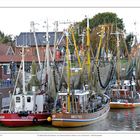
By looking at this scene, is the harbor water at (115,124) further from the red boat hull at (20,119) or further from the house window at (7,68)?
the house window at (7,68)

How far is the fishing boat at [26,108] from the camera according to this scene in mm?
10531

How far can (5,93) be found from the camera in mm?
11953

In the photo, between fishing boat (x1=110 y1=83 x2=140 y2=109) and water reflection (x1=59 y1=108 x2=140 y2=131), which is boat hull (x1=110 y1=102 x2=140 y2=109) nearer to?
fishing boat (x1=110 y1=83 x2=140 y2=109)

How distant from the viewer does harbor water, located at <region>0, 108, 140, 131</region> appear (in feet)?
32.7

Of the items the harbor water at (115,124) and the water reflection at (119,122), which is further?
the water reflection at (119,122)

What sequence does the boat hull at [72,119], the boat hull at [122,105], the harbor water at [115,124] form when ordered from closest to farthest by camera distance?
1. the harbor water at [115,124]
2. the boat hull at [72,119]
3. the boat hull at [122,105]

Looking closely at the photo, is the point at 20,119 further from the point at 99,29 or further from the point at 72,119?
the point at 99,29

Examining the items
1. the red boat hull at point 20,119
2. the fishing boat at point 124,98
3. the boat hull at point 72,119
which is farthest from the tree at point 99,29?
the red boat hull at point 20,119

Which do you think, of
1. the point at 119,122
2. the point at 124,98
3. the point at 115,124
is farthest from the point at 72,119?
the point at 124,98

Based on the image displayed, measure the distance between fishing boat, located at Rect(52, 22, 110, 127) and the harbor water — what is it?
200 mm

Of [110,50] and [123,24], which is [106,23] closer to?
[123,24]

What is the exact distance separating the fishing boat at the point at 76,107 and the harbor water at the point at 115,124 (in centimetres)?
20

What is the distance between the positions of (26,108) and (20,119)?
0.51 meters

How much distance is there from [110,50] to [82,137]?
7307mm
